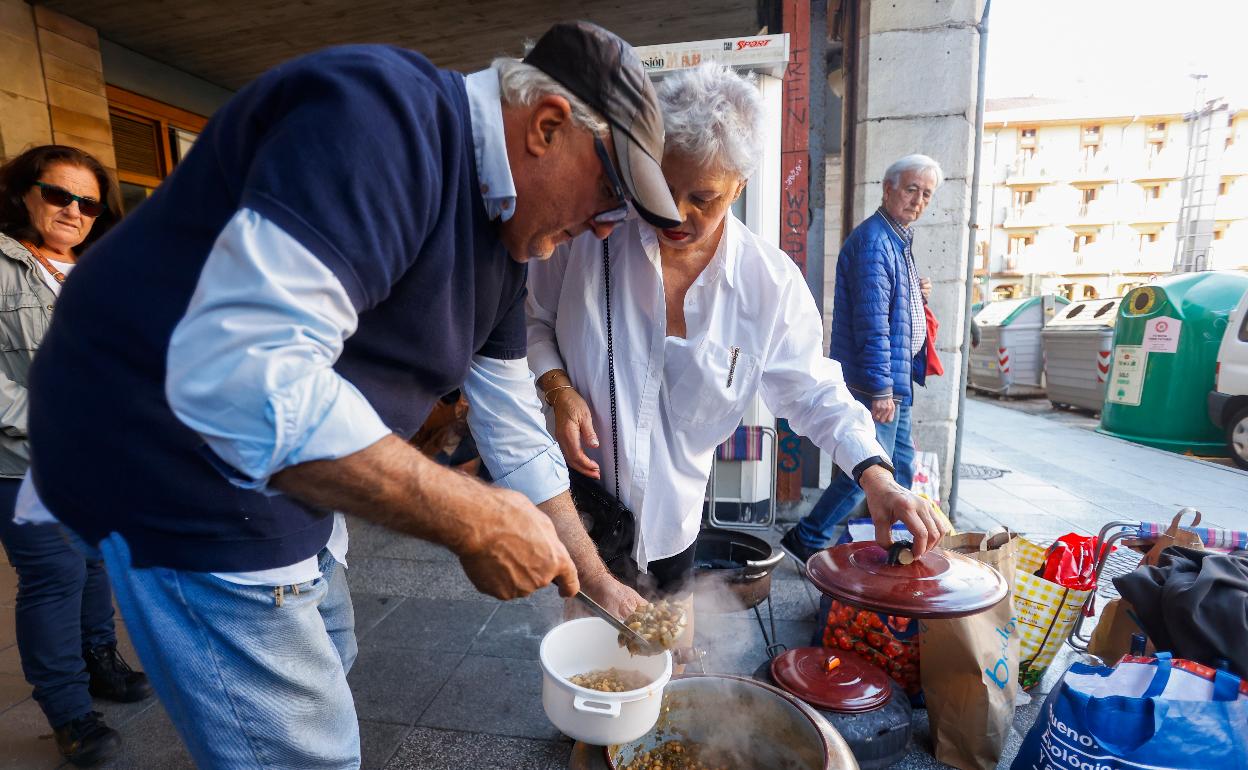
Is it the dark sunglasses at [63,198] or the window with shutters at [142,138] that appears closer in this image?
the dark sunglasses at [63,198]

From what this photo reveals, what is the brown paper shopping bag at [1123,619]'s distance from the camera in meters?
2.63

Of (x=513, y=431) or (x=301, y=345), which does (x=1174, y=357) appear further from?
(x=301, y=345)

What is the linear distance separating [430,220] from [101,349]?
0.59m

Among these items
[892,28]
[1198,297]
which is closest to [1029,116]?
[1198,297]

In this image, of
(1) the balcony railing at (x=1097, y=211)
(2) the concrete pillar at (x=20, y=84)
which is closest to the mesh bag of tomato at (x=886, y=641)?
(2) the concrete pillar at (x=20, y=84)

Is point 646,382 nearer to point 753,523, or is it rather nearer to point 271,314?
point 271,314

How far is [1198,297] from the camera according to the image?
8.20 m

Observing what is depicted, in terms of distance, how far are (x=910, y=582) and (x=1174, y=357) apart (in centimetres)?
884

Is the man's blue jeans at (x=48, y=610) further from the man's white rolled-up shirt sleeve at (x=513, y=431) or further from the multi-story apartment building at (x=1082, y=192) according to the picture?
the multi-story apartment building at (x=1082, y=192)

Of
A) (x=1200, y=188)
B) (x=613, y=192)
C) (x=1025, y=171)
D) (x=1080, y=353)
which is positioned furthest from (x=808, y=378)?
(x=1025, y=171)

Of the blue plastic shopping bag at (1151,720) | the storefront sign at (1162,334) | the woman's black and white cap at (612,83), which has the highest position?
the woman's black and white cap at (612,83)

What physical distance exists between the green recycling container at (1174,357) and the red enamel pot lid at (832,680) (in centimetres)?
854

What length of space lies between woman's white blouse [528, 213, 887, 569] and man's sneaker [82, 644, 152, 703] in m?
2.45

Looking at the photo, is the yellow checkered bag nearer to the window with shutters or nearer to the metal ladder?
the window with shutters
